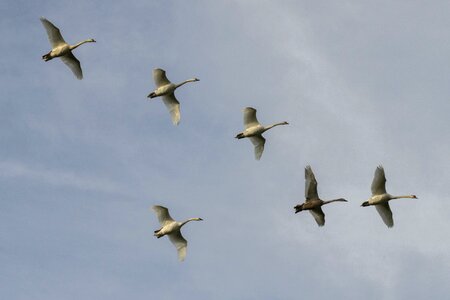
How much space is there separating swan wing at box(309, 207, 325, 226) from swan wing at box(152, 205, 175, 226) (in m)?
11.6

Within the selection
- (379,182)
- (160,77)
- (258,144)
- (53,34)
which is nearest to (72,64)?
(53,34)

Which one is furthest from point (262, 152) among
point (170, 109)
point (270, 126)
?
point (170, 109)

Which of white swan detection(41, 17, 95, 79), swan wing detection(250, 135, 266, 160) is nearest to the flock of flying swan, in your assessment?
white swan detection(41, 17, 95, 79)

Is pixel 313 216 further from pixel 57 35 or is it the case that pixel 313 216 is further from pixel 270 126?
pixel 57 35

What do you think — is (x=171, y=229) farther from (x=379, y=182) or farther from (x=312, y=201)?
(x=379, y=182)

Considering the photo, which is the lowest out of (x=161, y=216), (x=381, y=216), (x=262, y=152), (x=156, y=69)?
(x=381, y=216)

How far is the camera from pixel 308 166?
82812mm

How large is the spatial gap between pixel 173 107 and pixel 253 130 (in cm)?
735

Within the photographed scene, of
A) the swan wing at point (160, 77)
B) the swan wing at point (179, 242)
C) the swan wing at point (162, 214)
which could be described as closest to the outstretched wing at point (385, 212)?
the swan wing at point (179, 242)

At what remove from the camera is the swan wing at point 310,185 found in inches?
3275

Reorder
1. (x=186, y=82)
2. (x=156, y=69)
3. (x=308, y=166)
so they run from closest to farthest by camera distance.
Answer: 1. (x=308, y=166)
2. (x=156, y=69)
3. (x=186, y=82)

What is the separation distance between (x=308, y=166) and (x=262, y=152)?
1058 cm

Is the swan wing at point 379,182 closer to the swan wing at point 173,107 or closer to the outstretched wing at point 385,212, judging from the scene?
the outstretched wing at point 385,212

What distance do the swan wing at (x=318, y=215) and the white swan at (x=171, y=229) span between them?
34.5 ft
